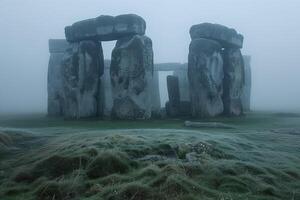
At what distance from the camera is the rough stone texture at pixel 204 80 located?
20.4m

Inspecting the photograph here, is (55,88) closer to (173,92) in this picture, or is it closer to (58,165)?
(173,92)

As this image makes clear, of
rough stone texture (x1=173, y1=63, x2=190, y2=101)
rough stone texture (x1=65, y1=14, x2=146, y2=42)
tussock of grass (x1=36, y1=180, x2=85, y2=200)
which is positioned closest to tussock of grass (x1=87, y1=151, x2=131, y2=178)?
tussock of grass (x1=36, y1=180, x2=85, y2=200)

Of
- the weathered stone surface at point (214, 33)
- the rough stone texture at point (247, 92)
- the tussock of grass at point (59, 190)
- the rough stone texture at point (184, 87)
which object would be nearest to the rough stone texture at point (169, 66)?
the rough stone texture at point (184, 87)

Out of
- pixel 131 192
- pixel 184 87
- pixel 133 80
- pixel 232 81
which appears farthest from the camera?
pixel 184 87

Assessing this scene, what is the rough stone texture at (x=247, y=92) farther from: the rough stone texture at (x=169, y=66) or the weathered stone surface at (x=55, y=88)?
the weathered stone surface at (x=55, y=88)

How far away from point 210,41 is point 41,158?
1366 centimetres

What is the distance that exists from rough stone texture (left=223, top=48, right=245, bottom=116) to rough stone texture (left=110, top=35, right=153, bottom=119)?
4644 mm

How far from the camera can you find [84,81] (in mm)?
20812

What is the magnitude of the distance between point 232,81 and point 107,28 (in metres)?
6.97

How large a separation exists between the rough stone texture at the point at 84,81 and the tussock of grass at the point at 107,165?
12.0 m

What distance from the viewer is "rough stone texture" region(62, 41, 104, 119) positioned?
2077cm

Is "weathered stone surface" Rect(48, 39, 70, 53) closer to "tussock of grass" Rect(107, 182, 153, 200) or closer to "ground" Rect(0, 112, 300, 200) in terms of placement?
"ground" Rect(0, 112, 300, 200)

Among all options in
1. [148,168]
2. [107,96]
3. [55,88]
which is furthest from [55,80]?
[148,168]

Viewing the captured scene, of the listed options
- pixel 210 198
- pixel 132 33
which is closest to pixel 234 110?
pixel 132 33
